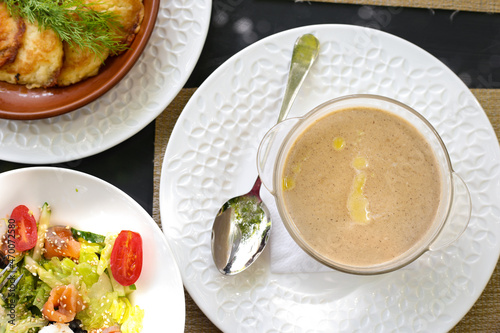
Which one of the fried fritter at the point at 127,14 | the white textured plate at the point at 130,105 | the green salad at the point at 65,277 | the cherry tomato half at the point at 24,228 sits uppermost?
the fried fritter at the point at 127,14

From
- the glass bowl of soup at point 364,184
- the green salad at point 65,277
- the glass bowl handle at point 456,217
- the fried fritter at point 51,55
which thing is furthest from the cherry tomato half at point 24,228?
the glass bowl handle at point 456,217

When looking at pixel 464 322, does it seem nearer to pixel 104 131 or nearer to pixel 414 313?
pixel 414 313

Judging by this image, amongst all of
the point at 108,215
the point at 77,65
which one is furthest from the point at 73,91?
the point at 108,215

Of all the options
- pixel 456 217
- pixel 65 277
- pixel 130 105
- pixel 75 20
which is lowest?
pixel 65 277

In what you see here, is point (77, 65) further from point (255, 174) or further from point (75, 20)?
point (255, 174)

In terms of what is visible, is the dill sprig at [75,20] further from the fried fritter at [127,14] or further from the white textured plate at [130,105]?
the white textured plate at [130,105]
